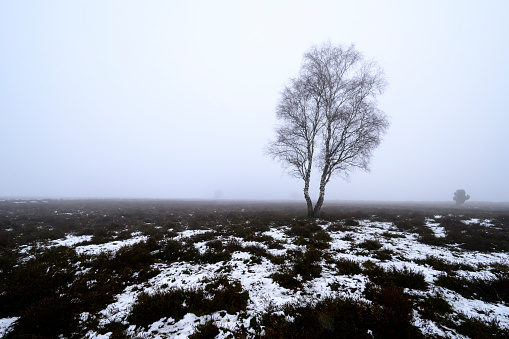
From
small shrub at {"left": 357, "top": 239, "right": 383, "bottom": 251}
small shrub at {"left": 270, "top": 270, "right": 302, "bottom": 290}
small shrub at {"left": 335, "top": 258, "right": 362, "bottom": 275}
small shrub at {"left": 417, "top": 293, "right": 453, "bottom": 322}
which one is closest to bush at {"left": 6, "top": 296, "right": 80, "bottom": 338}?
small shrub at {"left": 270, "top": 270, "right": 302, "bottom": 290}

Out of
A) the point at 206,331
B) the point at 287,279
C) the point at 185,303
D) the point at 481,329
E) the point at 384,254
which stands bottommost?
the point at 185,303

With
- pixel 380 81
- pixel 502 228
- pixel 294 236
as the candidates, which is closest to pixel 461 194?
pixel 502 228

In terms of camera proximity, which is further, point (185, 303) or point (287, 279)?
point (287, 279)

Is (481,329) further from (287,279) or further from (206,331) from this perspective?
(206,331)

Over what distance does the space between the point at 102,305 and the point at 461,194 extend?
66.9 metres

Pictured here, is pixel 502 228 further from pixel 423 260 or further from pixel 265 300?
pixel 265 300

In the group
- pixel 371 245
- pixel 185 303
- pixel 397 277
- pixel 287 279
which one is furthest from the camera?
pixel 371 245

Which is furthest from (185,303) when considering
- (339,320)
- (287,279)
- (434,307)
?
(434,307)

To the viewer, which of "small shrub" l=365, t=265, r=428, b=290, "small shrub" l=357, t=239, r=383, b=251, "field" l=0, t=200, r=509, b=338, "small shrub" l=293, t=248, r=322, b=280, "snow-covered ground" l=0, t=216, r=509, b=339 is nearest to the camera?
"field" l=0, t=200, r=509, b=338

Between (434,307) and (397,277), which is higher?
(397,277)

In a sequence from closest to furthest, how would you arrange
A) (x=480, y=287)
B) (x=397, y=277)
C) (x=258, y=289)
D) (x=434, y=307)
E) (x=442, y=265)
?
(x=434, y=307) → (x=480, y=287) → (x=258, y=289) → (x=397, y=277) → (x=442, y=265)

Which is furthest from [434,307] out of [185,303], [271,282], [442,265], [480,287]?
[185,303]

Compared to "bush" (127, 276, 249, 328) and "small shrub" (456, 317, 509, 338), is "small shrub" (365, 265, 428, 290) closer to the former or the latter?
"small shrub" (456, 317, 509, 338)

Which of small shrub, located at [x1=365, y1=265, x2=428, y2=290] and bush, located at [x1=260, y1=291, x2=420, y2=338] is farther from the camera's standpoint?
small shrub, located at [x1=365, y1=265, x2=428, y2=290]
